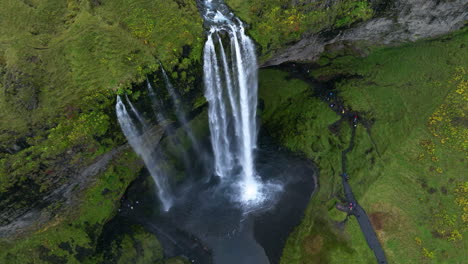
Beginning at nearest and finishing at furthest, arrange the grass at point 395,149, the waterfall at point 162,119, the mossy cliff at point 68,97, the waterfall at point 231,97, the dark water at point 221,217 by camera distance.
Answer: the mossy cliff at point 68,97 → the waterfall at point 162,119 → the dark water at point 221,217 → the grass at point 395,149 → the waterfall at point 231,97

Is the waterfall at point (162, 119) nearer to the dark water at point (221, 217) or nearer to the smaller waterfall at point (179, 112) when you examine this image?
the smaller waterfall at point (179, 112)

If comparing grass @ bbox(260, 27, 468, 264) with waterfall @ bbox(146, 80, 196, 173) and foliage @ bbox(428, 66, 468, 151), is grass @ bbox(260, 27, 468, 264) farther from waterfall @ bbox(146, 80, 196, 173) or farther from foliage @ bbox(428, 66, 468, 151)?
waterfall @ bbox(146, 80, 196, 173)

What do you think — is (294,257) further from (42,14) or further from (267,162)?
(42,14)

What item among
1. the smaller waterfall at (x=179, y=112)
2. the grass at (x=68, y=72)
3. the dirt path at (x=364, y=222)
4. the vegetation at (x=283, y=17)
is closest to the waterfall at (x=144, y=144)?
the grass at (x=68, y=72)

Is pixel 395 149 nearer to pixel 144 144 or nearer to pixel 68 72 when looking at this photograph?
pixel 144 144

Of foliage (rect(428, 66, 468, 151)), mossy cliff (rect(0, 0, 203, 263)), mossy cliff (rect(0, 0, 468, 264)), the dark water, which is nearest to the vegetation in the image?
mossy cliff (rect(0, 0, 468, 264))
